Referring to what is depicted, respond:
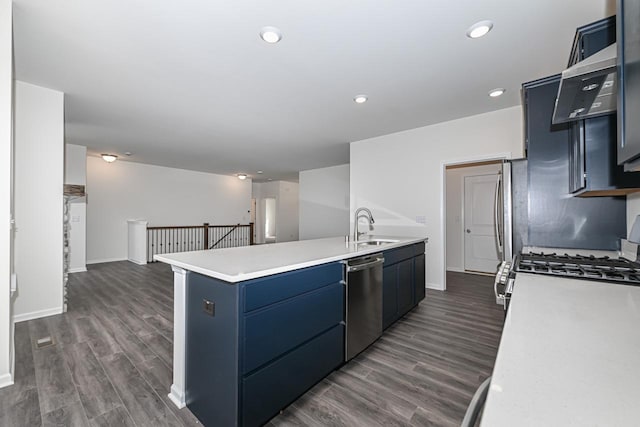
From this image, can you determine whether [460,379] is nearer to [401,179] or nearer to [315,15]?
[315,15]

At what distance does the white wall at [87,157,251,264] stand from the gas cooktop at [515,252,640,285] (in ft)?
27.1

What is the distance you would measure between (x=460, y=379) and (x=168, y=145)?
607 centimetres

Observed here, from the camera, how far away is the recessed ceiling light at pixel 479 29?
2.01 meters

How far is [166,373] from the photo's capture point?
2.04 m

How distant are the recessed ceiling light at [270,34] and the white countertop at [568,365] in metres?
2.31

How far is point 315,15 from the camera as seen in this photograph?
1.93 meters

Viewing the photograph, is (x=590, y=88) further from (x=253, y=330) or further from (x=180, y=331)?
(x=180, y=331)

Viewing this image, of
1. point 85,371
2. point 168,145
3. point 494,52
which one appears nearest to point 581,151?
point 494,52

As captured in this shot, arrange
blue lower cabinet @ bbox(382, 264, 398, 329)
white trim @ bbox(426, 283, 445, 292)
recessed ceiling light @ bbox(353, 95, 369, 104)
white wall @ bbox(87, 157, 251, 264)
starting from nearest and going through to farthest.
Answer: blue lower cabinet @ bbox(382, 264, 398, 329) → recessed ceiling light @ bbox(353, 95, 369, 104) → white trim @ bbox(426, 283, 445, 292) → white wall @ bbox(87, 157, 251, 264)

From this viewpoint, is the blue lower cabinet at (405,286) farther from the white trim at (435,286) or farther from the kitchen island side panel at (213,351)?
the kitchen island side panel at (213,351)

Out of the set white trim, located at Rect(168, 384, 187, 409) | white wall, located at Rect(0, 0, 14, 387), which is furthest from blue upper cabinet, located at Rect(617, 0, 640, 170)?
white wall, located at Rect(0, 0, 14, 387)

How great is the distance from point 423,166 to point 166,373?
13.7 ft

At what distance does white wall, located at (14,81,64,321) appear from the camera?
2.94 m

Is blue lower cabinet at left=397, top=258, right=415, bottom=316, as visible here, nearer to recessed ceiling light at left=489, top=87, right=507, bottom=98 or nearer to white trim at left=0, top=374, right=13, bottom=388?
recessed ceiling light at left=489, top=87, right=507, bottom=98
